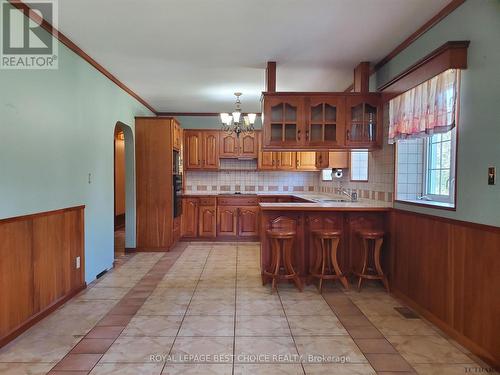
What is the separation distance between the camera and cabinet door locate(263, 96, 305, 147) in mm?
3907

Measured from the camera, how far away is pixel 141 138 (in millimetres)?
5500

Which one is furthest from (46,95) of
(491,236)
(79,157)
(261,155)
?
(261,155)

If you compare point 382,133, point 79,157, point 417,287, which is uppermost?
point 382,133

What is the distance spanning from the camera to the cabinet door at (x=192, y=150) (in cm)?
673

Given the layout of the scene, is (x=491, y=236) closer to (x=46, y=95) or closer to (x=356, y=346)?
(x=356, y=346)

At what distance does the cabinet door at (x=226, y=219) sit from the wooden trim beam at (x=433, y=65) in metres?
3.88

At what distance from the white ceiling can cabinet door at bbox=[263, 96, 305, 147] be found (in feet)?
1.51

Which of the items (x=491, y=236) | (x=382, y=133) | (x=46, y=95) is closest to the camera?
(x=491, y=236)

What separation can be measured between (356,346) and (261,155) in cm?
476

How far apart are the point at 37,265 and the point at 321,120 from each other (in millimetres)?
3232

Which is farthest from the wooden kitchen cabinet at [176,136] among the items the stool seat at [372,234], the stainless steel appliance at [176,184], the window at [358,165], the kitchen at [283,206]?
the stool seat at [372,234]

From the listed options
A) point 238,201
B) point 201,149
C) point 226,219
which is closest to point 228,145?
point 201,149

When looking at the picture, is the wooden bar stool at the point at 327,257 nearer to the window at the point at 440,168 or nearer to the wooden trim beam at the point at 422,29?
the window at the point at 440,168

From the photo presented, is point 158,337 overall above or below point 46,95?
below
